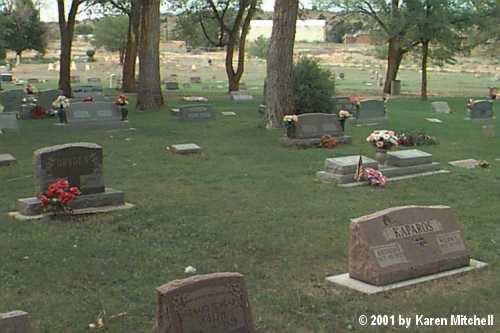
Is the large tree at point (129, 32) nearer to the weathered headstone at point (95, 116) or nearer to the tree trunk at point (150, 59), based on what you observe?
the tree trunk at point (150, 59)

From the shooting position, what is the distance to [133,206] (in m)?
10.9

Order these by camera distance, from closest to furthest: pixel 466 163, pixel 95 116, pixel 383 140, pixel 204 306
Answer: pixel 204 306 < pixel 383 140 < pixel 466 163 < pixel 95 116

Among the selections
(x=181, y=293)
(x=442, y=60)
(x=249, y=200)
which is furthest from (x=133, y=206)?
(x=442, y=60)

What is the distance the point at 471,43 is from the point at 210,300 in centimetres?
3694

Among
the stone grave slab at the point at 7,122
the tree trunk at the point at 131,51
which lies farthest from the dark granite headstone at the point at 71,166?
the tree trunk at the point at 131,51

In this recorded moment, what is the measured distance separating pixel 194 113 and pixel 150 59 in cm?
355

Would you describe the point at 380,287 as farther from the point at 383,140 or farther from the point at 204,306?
the point at 383,140

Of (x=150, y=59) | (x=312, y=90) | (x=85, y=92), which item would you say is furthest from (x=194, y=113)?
(x=85, y=92)

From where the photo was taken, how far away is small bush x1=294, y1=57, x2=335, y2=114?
20.2m

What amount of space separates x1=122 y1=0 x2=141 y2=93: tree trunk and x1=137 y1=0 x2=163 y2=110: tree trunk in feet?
21.1

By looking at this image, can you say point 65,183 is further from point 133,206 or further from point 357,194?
point 357,194

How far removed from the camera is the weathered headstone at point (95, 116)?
2033 centimetres

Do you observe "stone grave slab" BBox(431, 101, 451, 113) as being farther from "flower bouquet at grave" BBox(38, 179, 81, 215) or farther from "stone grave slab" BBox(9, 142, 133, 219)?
"flower bouquet at grave" BBox(38, 179, 81, 215)

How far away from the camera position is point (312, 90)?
20.2m
